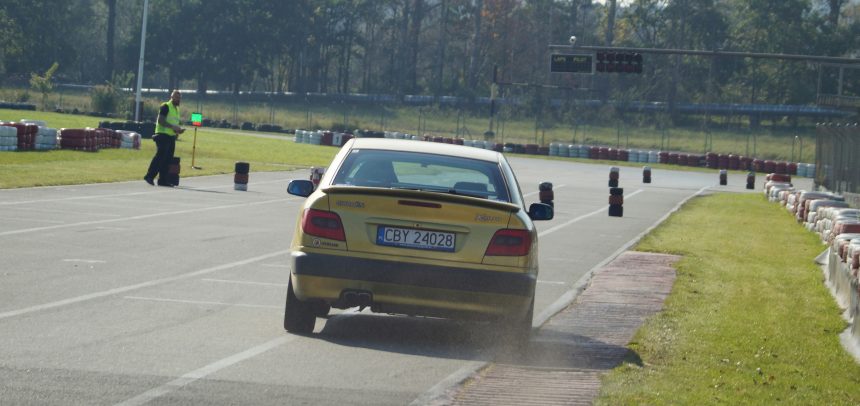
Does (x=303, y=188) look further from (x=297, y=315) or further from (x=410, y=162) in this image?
(x=297, y=315)

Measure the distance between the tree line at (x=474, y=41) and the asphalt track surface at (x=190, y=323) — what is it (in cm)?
8710

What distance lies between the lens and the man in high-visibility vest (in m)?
26.0

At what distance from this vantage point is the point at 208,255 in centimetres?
1463

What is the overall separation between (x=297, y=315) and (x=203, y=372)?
183 centimetres

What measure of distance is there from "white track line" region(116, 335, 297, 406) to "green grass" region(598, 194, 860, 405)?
223cm

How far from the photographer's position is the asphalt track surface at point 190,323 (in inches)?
293

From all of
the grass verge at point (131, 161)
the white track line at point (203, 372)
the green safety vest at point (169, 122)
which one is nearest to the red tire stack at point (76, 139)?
the grass verge at point (131, 161)

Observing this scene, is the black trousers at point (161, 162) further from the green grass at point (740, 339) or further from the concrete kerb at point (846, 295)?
the concrete kerb at point (846, 295)

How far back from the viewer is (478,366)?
342 inches

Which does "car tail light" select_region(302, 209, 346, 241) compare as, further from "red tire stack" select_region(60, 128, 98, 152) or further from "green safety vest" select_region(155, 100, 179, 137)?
"red tire stack" select_region(60, 128, 98, 152)

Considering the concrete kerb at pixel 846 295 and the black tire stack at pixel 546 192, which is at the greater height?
the black tire stack at pixel 546 192

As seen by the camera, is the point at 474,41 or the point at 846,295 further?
the point at 474,41

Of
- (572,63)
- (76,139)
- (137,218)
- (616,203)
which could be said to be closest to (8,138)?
(76,139)

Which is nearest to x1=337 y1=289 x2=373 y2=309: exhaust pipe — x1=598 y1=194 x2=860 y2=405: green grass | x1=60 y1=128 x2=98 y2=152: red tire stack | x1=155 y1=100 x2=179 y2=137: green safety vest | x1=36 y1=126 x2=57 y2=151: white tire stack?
x1=598 y1=194 x2=860 y2=405: green grass
